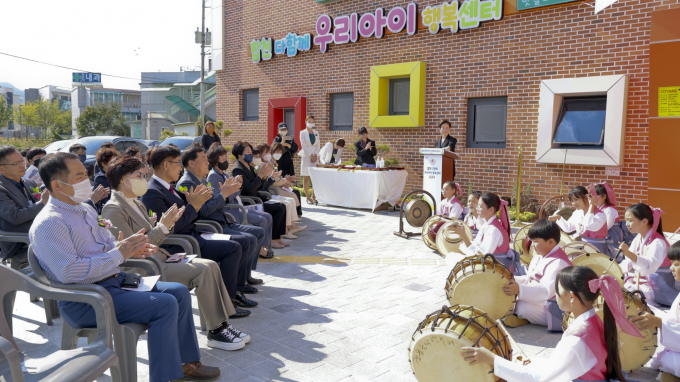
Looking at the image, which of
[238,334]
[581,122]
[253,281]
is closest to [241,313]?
[238,334]

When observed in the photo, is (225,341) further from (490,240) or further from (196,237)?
(490,240)

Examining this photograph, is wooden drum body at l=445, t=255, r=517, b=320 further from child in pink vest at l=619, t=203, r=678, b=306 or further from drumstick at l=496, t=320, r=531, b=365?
drumstick at l=496, t=320, r=531, b=365

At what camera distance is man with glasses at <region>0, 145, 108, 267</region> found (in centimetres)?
457

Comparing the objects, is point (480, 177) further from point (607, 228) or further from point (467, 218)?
point (607, 228)

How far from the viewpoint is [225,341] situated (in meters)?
3.95

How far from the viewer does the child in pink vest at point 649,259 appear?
4387 mm

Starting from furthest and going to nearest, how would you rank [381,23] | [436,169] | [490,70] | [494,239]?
[381,23] → [490,70] → [436,169] → [494,239]

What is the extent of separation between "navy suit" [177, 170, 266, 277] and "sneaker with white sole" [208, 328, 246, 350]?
47.1 inches

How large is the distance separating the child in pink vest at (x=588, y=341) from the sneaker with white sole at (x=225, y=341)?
215cm

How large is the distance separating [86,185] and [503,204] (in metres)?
3.86

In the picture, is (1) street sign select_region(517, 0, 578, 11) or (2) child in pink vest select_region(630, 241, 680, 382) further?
(1) street sign select_region(517, 0, 578, 11)

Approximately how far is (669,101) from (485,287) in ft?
19.9

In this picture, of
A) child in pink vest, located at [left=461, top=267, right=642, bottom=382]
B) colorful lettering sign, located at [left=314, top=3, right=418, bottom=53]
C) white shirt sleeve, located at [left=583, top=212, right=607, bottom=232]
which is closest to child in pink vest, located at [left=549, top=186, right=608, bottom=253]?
white shirt sleeve, located at [left=583, top=212, right=607, bottom=232]

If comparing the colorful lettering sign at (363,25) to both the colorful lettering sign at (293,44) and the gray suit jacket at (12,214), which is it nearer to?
the colorful lettering sign at (293,44)
